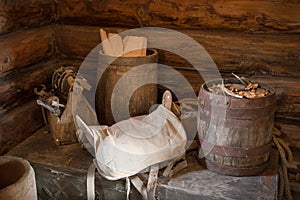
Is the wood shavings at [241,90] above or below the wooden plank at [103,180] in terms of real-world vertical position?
above

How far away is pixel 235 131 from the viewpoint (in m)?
1.49

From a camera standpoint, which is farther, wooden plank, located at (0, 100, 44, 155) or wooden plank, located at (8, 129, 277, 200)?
wooden plank, located at (0, 100, 44, 155)

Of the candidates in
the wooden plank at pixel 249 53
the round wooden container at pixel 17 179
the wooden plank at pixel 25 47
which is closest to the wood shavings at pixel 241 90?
the wooden plank at pixel 249 53

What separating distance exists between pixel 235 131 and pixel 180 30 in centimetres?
70

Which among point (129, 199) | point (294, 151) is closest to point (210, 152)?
point (129, 199)

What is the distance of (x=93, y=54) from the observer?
2117mm

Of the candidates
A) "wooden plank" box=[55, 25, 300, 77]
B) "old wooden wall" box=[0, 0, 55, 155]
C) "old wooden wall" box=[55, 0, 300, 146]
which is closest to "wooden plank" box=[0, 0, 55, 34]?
"old wooden wall" box=[0, 0, 55, 155]

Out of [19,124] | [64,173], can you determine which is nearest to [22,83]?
[19,124]

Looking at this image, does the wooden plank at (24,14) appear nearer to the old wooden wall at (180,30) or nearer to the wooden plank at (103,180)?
the old wooden wall at (180,30)

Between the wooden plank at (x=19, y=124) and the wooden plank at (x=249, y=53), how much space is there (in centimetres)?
65

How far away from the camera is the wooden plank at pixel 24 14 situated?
1.71 metres

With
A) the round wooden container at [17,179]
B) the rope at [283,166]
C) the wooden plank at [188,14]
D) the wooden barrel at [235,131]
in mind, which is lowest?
the rope at [283,166]

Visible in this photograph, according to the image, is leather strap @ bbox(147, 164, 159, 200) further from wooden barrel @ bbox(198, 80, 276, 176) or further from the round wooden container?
the round wooden container

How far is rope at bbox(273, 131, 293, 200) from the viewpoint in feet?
5.82
